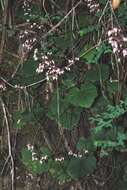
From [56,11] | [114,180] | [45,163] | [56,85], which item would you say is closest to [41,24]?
[56,11]

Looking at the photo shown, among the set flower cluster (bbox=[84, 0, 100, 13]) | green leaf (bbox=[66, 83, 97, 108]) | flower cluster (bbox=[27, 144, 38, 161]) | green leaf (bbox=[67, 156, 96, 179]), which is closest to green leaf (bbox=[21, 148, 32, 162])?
flower cluster (bbox=[27, 144, 38, 161])

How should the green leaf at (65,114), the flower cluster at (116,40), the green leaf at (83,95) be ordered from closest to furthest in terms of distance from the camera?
the flower cluster at (116,40), the green leaf at (83,95), the green leaf at (65,114)

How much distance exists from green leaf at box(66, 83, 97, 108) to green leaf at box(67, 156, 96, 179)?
27cm

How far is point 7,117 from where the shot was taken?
2.39m

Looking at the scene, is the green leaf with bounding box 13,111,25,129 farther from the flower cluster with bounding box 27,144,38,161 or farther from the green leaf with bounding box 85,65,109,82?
the green leaf with bounding box 85,65,109,82

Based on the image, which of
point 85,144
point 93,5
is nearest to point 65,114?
point 85,144

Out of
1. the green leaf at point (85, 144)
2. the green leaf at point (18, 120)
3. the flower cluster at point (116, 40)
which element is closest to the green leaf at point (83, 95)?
the green leaf at point (85, 144)

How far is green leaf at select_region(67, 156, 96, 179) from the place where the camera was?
211 cm

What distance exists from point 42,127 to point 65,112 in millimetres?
216

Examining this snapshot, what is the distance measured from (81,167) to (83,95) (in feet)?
1.07

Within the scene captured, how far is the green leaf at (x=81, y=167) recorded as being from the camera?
6.93 ft

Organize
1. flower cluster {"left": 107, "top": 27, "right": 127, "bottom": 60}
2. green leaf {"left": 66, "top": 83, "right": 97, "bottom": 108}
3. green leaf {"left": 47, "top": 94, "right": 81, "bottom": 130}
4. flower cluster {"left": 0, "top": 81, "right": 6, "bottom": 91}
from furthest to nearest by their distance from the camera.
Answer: flower cluster {"left": 0, "top": 81, "right": 6, "bottom": 91} → green leaf {"left": 47, "top": 94, "right": 81, "bottom": 130} → green leaf {"left": 66, "top": 83, "right": 97, "bottom": 108} → flower cluster {"left": 107, "top": 27, "right": 127, "bottom": 60}

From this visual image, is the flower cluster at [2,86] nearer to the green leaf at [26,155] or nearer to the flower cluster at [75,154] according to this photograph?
the green leaf at [26,155]

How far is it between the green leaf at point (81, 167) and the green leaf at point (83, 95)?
273 mm
